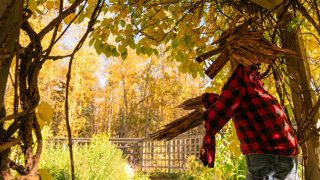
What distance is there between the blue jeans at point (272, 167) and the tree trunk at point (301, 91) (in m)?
0.62

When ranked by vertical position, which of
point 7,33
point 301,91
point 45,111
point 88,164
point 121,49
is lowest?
point 88,164

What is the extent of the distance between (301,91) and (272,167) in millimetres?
778

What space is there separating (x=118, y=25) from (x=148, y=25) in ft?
0.65

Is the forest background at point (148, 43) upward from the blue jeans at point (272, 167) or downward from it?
upward

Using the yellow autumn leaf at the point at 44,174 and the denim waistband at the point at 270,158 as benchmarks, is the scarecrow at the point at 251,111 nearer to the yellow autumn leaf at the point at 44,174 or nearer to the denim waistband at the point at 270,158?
the denim waistband at the point at 270,158

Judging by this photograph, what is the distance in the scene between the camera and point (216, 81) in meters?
2.88

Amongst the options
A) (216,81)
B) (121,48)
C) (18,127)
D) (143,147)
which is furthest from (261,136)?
(143,147)

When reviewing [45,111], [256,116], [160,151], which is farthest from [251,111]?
[160,151]

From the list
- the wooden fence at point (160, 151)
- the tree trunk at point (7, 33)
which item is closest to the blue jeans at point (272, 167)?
the tree trunk at point (7, 33)

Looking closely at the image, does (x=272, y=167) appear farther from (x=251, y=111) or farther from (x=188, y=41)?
(x=188, y=41)

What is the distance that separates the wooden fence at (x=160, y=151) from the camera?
40.9ft

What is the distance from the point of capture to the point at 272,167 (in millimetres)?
1308

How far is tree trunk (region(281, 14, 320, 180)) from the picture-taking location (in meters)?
1.90

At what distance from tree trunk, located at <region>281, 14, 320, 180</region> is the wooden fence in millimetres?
9625
